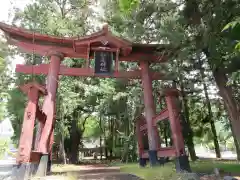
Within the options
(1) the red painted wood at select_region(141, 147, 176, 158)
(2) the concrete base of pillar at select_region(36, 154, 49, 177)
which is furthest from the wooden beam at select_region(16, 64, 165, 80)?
(2) the concrete base of pillar at select_region(36, 154, 49, 177)

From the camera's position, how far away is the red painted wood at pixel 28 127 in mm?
6223

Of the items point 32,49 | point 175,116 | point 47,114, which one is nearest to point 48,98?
point 47,114

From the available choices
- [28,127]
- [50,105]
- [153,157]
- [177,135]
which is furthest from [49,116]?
[177,135]

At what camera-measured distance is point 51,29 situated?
14031mm

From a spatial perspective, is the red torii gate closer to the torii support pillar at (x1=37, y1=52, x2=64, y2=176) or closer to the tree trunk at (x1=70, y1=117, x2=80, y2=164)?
the torii support pillar at (x1=37, y1=52, x2=64, y2=176)

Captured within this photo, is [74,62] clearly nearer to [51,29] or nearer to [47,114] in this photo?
[51,29]

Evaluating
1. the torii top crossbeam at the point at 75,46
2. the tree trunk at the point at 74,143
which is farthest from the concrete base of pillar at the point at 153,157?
the tree trunk at the point at 74,143

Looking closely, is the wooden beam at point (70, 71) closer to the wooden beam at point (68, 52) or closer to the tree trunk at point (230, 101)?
the wooden beam at point (68, 52)

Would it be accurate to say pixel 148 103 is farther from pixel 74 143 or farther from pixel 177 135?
pixel 74 143

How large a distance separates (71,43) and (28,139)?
406 centimetres

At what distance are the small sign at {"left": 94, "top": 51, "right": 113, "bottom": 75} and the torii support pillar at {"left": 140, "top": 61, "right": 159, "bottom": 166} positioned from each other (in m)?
1.50

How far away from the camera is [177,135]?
6.90 meters

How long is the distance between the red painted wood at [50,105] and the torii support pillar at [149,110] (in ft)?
10.9

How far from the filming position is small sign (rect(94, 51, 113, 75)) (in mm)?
8950
